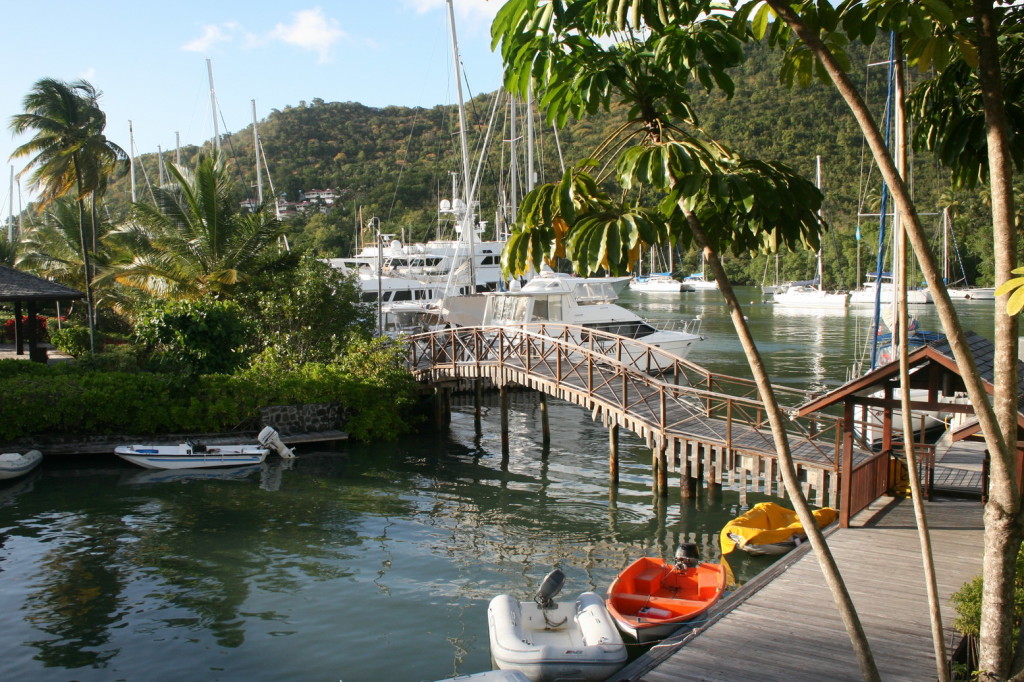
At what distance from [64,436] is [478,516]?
12683 mm

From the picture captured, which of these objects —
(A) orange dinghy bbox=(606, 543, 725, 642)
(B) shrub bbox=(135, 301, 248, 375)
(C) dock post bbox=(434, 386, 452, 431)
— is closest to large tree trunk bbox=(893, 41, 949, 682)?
(A) orange dinghy bbox=(606, 543, 725, 642)

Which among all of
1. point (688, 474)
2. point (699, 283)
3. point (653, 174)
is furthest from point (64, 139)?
point (699, 283)

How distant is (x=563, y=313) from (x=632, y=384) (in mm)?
12306

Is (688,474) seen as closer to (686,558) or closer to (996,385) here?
(686,558)

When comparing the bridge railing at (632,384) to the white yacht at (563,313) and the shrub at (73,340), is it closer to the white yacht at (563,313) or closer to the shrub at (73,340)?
the white yacht at (563,313)

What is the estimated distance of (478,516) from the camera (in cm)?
1881

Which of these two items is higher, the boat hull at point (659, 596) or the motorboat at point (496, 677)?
the motorboat at point (496, 677)

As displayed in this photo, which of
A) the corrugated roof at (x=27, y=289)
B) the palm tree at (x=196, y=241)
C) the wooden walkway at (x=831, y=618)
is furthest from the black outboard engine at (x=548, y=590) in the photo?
the corrugated roof at (x=27, y=289)

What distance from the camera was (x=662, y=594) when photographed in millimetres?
12672

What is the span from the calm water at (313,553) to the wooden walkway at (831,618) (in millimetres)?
2870

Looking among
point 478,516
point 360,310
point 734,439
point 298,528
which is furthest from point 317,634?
point 360,310

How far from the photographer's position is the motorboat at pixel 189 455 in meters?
22.7

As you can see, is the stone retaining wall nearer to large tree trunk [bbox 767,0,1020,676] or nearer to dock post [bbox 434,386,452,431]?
dock post [bbox 434,386,452,431]

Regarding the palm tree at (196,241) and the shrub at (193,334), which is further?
the palm tree at (196,241)
